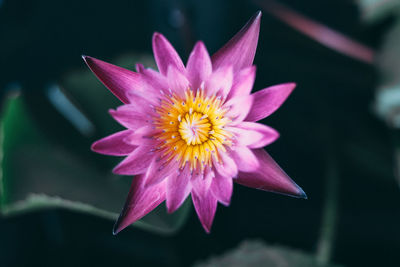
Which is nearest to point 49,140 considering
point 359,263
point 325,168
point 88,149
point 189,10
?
point 88,149

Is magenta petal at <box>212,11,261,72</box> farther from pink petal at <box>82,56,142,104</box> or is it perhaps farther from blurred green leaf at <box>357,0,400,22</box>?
blurred green leaf at <box>357,0,400,22</box>

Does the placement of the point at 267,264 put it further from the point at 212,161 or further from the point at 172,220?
the point at 212,161

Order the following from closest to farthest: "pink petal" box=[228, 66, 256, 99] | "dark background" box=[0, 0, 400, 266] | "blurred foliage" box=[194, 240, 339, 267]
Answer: "pink petal" box=[228, 66, 256, 99]
"blurred foliage" box=[194, 240, 339, 267]
"dark background" box=[0, 0, 400, 266]

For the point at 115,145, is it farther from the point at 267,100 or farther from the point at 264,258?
the point at 264,258

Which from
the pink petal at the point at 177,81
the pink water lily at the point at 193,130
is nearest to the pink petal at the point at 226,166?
the pink water lily at the point at 193,130

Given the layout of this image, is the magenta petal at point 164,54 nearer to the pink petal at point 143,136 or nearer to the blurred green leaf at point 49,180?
the pink petal at point 143,136

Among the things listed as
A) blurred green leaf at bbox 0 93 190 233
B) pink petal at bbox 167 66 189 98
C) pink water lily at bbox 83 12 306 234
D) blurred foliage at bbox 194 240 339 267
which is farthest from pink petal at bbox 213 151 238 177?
blurred foliage at bbox 194 240 339 267
